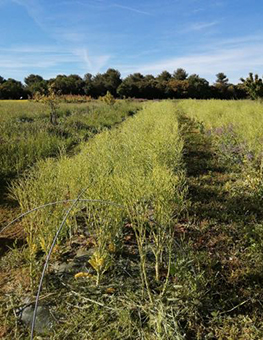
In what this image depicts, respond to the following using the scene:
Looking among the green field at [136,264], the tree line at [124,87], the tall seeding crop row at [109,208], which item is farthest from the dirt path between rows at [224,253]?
the tree line at [124,87]

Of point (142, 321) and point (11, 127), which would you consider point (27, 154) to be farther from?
point (142, 321)

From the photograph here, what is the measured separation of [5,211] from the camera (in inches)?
156

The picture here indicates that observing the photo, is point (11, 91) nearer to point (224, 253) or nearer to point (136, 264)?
point (136, 264)

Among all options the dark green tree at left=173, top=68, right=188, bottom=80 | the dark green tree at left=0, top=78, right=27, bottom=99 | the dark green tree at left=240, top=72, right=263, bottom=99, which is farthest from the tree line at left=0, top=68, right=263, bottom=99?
the dark green tree at left=240, top=72, right=263, bottom=99

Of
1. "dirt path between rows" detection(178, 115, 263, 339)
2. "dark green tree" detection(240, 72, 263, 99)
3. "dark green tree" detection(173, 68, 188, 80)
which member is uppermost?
"dark green tree" detection(173, 68, 188, 80)

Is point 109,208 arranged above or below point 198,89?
below

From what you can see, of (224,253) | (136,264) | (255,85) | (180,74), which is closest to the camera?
(136,264)

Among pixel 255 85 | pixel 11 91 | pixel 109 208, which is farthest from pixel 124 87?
pixel 109 208

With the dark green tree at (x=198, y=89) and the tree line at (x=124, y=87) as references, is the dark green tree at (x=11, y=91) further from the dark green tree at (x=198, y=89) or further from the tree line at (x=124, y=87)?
the dark green tree at (x=198, y=89)

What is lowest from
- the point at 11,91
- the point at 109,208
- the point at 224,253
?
the point at 224,253

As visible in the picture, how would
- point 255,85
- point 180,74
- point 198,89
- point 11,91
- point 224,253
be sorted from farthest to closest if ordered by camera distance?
1. point 180,74
2. point 198,89
3. point 11,91
4. point 255,85
5. point 224,253

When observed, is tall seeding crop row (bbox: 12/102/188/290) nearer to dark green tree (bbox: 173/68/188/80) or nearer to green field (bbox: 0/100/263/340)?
green field (bbox: 0/100/263/340)

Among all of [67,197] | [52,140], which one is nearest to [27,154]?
[52,140]

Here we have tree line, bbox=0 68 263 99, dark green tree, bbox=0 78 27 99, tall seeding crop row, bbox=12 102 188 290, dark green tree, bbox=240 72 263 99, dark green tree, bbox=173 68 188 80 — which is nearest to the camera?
tall seeding crop row, bbox=12 102 188 290
